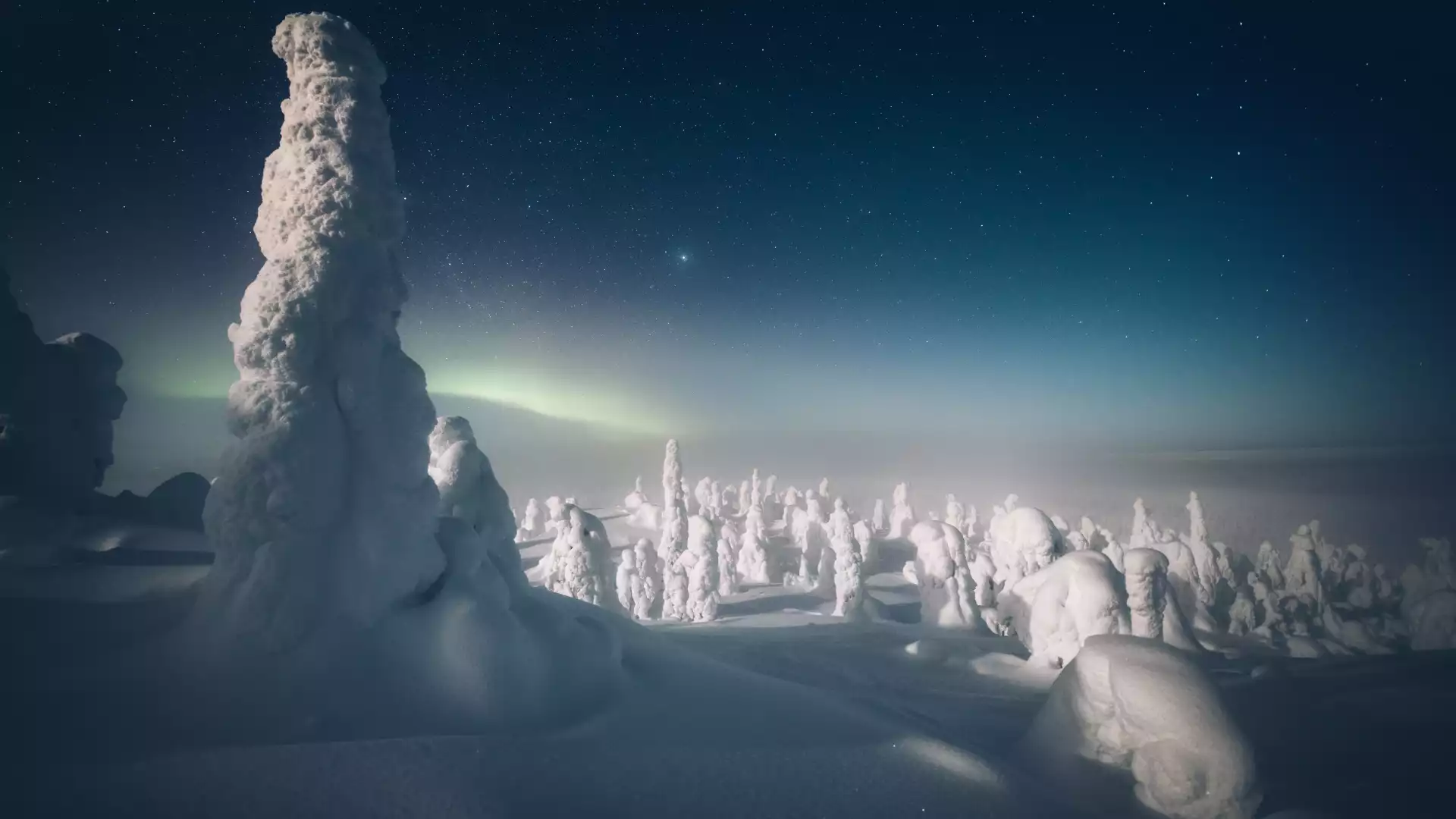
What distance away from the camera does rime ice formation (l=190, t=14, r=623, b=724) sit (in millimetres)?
9695

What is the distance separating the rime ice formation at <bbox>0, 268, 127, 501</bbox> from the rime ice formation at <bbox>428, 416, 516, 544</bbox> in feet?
37.6

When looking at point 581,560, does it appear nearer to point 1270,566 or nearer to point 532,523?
point 532,523

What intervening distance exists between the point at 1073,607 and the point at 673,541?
108 feet

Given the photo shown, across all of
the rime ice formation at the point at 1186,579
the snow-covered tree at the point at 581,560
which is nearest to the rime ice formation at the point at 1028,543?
the rime ice formation at the point at 1186,579

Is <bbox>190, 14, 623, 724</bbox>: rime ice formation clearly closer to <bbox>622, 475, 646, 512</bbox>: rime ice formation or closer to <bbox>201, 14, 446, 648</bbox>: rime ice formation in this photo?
<bbox>201, 14, 446, 648</bbox>: rime ice formation

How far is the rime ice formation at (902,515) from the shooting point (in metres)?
80.2

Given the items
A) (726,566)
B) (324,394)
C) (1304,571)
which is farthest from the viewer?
(726,566)

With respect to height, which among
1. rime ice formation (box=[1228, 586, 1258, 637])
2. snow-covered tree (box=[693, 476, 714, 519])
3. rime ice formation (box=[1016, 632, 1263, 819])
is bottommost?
rime ice formation (box=[1228, 586, 1258, 637])

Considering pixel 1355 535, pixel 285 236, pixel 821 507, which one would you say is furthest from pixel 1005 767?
pixel 1355 535

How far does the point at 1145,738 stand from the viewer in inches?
470

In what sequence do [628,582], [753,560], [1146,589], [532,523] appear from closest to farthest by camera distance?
[1146,589], [628,582], [753,560], [532,523]

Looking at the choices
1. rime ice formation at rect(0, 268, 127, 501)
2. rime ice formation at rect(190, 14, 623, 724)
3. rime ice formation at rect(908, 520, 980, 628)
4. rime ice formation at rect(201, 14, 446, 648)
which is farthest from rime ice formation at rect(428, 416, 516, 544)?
rime ice formation at rect(908, 520, 980, 628)

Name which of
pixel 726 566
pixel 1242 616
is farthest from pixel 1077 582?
pixel 726 566

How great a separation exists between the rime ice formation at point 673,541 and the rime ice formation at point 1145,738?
3249 cm
